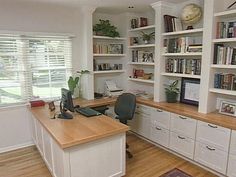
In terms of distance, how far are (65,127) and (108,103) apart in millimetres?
1424

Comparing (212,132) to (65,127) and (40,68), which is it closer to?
(65,127)

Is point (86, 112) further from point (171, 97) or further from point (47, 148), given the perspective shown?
point (171, 97)

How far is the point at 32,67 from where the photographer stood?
3424 millimetres

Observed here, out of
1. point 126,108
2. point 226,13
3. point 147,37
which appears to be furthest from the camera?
point 147,37

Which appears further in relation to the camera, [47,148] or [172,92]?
[172,92]

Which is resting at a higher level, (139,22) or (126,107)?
(139,22)

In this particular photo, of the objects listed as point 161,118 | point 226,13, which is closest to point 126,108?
point 161,118

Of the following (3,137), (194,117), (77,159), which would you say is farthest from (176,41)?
(3,137)

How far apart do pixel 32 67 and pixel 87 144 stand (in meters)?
1.99

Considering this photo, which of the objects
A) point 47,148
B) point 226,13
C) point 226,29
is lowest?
point 47,148

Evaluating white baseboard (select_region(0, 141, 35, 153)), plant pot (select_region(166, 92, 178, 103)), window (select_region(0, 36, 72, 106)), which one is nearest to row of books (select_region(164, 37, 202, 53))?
plant pot (select_region(166, 92, 178, 103))

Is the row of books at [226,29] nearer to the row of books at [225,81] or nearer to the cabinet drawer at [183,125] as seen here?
the row of books at [225,81]

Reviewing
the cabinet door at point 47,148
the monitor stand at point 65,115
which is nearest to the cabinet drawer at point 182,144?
the monitor stand at point 65,115

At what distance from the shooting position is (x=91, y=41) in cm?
375
